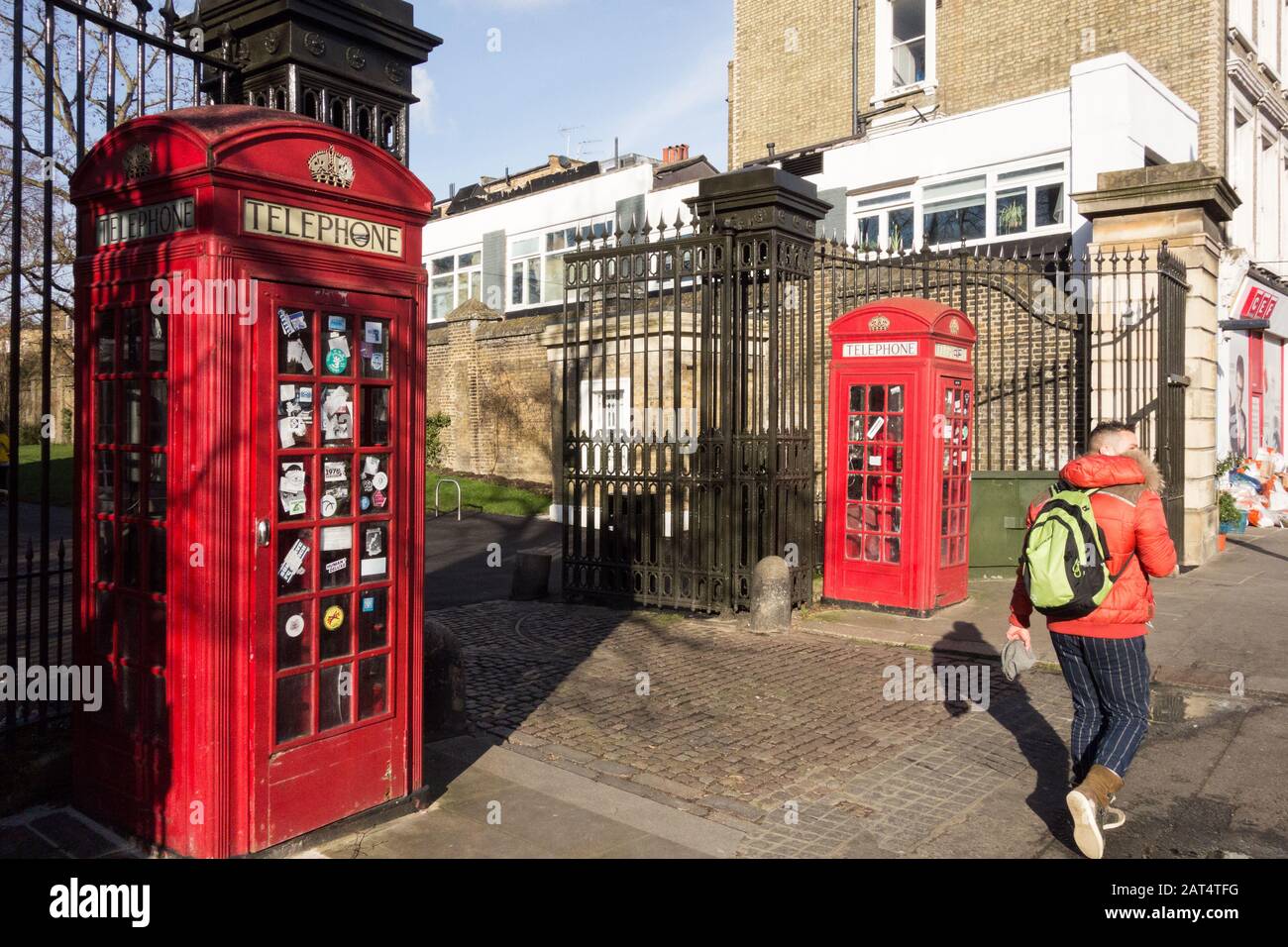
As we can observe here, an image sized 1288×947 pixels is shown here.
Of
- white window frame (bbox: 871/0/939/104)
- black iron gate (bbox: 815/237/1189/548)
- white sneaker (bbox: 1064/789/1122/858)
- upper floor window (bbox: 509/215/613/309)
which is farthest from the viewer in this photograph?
upper floor window (bbox: 509/215/613/309)

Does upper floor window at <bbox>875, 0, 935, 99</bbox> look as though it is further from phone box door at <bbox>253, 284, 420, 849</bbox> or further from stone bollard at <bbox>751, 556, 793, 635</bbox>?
phone box door at <bbox>253, 284, 420, 849</bbox>

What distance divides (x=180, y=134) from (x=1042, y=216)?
17498mm

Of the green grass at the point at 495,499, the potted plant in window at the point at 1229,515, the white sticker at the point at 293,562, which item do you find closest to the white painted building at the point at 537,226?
the green grass at the point at 495,499

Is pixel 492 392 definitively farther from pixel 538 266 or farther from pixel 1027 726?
pixel 1027 726

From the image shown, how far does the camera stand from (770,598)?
9352mm

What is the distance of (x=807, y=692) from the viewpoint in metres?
7.39

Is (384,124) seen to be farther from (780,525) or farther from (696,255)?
(780,525)

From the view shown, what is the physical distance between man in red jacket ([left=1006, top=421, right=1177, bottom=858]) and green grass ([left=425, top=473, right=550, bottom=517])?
1569 centimetres

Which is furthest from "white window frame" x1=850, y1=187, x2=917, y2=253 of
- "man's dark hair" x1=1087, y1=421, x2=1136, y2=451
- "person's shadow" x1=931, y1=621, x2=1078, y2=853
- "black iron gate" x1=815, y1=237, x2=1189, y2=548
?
"man's dark hair" x1=1087, y1=421, x2=1136, y2=451

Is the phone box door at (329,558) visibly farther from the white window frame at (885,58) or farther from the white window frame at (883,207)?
the white window frame at (885,58)

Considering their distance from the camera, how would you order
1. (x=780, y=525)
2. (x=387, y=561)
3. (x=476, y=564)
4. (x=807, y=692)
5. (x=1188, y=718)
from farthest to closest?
1. (x=476, y=564)
2. (x=780, y=525)
3. (x=807, y=692)
4. (x=1188, y=718)
5. (x=387, y=561)

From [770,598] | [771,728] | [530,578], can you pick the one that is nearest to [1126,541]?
[771,728]

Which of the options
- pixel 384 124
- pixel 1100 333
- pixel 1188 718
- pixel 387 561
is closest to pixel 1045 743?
pixel 1188 718

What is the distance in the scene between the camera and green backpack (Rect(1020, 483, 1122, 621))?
15.5ft
